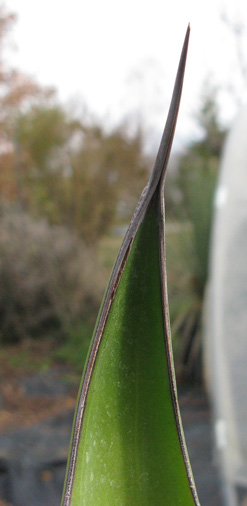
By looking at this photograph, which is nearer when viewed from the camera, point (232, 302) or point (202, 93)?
point (232, 302)

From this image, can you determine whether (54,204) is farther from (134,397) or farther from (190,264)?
(134,397)

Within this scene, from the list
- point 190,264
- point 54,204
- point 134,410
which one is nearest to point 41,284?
point 190,264

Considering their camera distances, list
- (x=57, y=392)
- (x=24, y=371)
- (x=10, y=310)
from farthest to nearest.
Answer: (x=10, y=310) → (x=24, y=371) → (x=57, y=392)

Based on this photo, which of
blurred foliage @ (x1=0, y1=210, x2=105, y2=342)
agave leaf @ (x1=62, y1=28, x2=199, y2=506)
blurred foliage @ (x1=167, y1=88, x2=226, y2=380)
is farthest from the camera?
blurred foliage @ (x1=0, y1=210, x2=105, y2=342)

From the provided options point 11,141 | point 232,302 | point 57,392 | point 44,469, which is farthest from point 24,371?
point 11,141

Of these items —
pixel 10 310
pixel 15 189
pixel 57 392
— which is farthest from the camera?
pixel 15 189

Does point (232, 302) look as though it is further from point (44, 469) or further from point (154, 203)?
point (44, 469)

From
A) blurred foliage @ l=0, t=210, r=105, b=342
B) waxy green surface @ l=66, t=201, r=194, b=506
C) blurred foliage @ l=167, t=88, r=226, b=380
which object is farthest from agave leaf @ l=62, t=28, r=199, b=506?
blurred foliage @ l=0, t=210, r=105, b=342

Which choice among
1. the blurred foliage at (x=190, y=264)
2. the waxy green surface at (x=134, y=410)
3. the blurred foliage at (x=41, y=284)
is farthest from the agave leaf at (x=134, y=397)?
the blurred foliage at (x=41, y=284)

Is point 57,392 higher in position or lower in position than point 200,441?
higher

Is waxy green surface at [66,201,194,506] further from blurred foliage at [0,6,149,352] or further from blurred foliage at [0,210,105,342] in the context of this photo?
blurred foliage at [0,210,105,342]
